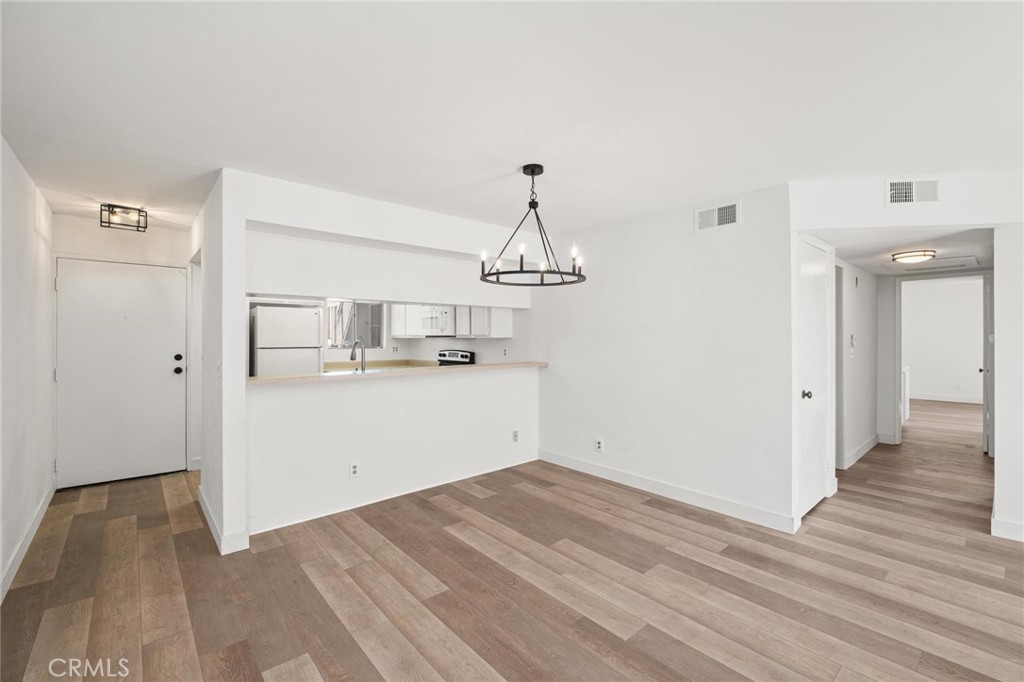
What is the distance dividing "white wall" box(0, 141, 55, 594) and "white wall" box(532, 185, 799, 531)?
4212 mm

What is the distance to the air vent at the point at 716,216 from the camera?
3758 millimetres

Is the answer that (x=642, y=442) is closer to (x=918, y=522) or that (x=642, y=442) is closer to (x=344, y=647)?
(x=918, y=522)

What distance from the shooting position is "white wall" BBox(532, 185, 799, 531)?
356 centimetres

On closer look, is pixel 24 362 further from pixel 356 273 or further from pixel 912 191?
pixel 912 191

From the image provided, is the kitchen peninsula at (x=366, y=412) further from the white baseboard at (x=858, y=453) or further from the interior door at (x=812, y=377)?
the white baseboard at (x=858, y=453)

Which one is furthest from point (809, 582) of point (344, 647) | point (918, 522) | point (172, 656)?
point (172, 656)

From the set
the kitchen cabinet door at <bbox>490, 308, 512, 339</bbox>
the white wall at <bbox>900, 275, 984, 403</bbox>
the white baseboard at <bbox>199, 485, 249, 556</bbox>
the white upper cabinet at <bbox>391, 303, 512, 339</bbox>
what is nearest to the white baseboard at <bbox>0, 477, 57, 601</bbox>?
the white baseboard at <bbox>199, 485, 249, 556</bbox>

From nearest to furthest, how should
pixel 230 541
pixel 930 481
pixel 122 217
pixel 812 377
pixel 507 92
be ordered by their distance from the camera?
pixel 507 92
pixel 230 541
pixel 812 377
pixel 122 217
pixel 930 481

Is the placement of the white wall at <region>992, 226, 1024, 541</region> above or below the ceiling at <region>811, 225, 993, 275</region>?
below

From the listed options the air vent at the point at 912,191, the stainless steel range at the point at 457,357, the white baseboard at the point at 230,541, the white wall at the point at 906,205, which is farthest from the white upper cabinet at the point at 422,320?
the air vent at the point at 912,191

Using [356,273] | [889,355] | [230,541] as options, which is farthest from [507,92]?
[889,355]

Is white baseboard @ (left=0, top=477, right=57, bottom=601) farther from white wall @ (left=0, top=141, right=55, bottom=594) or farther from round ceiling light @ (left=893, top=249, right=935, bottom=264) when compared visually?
round ceiling light @ (left=893, top=249, right=935, bottom=264)

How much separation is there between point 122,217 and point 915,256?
7.23 metres

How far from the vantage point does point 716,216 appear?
386 cm
